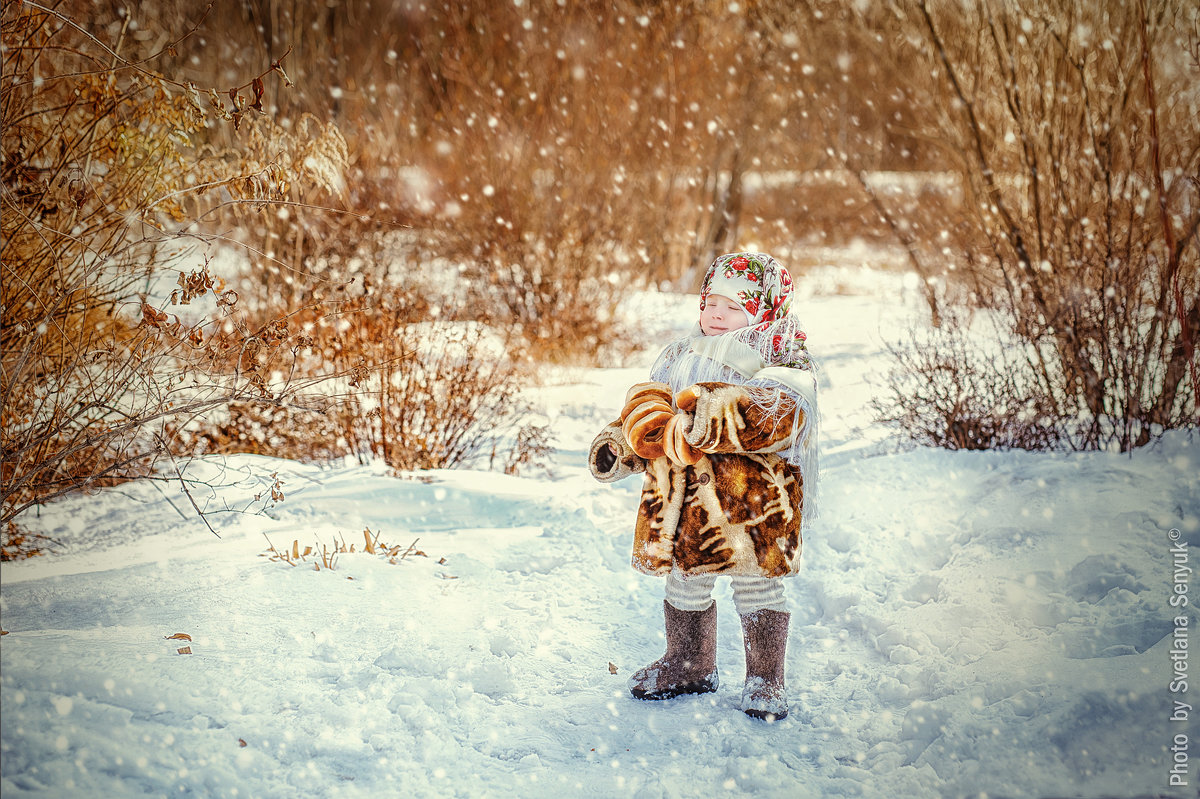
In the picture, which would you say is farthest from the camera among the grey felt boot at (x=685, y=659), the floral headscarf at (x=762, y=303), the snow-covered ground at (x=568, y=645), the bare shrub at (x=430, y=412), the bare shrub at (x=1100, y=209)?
the bare shrub at (x=430, y=412)

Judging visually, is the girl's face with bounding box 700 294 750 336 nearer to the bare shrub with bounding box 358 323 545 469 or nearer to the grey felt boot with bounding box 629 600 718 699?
the grey felt boot with bounding box 629 600 718 699

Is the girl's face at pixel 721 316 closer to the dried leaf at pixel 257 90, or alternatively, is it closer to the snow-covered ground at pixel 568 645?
the snow-covered ground at pixel 568 645

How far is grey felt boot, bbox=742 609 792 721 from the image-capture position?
248 cm

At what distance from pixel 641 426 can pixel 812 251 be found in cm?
1495

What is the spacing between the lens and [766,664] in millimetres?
2504

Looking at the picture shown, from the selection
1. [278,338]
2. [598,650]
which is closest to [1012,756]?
[598,650]

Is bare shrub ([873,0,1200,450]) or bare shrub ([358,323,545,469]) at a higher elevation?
bare shrub ([873,0,1200,450])

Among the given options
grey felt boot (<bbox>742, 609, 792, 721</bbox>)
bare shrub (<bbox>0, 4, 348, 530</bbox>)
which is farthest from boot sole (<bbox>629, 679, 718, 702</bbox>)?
bare shrub (<bbox>0, 4, 348, 530</bbox>)

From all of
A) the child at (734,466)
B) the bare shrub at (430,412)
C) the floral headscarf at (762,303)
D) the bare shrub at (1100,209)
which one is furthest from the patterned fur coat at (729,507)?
the bare shrub at (1100,209)

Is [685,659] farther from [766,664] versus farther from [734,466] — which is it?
[734,466]

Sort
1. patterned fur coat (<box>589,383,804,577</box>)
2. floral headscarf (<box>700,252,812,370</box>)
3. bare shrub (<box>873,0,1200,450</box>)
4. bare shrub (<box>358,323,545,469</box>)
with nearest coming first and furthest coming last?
patterned fur coat (<box>589,383,804,577</box>)
floral headscarf (<box>700,252,812,370</box>)
bare shrub (<box>873,0,1200,450</box>)
bare shrub (<box>358,323,545,469</box>)

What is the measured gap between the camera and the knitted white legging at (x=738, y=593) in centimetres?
246

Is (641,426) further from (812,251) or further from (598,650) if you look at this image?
(812,251)

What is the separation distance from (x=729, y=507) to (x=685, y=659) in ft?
1.93
